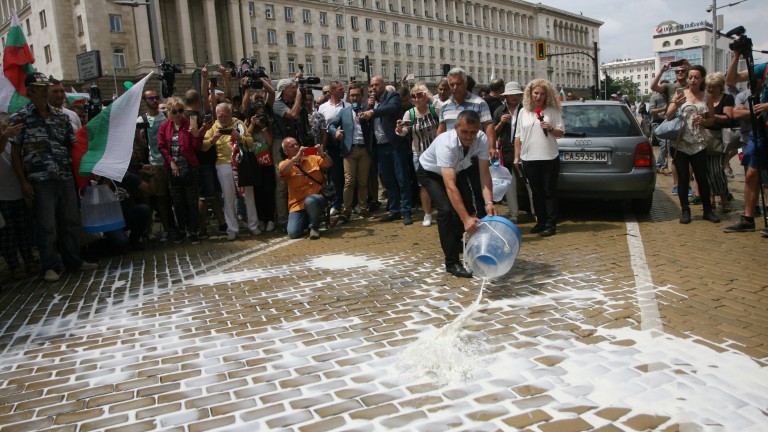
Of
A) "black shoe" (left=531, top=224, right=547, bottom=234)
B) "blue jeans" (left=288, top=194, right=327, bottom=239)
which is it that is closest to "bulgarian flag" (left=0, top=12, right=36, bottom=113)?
"blue jeans" (left=288, top=194, right=327, bottom=239)

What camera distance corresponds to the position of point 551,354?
146 inches

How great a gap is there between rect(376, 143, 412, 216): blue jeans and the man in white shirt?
9.23ft

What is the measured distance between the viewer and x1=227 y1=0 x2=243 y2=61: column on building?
68.8 m

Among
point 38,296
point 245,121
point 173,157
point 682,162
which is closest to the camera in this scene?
point 38,296

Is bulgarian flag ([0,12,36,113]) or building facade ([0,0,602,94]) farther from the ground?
building facade ([0,0,602,94])

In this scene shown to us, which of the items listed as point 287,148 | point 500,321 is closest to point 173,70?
point 287,148

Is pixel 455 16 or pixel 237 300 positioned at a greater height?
pixel 455 16

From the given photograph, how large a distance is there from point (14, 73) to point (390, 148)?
206 inches


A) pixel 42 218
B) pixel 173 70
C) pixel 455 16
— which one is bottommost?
pixel 42 218

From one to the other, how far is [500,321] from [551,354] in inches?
28.3

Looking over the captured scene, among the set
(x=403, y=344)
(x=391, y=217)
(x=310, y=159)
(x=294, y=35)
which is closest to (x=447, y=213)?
(x=403, y=344)

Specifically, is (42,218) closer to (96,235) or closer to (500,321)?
(96,235)

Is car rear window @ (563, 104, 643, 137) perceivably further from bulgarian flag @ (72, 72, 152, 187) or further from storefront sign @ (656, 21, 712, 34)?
storefront sign @ (656, 21, 712, 34)

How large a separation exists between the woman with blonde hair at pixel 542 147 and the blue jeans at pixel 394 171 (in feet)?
6.94
